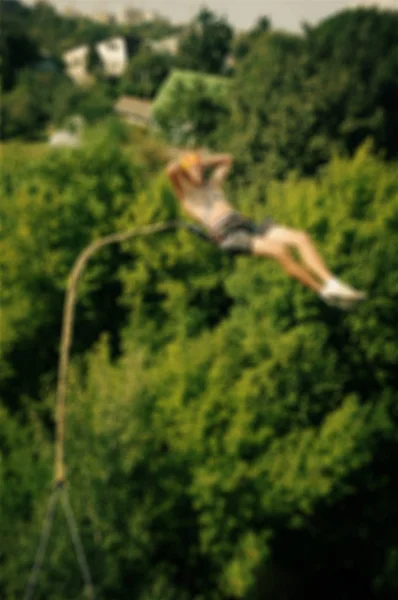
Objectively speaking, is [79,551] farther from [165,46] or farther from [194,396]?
[165,46]

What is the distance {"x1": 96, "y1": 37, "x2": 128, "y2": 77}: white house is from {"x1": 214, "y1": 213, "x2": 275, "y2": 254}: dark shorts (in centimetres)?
5715

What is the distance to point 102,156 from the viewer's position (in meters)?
16.1

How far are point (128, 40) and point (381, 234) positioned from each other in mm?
59980

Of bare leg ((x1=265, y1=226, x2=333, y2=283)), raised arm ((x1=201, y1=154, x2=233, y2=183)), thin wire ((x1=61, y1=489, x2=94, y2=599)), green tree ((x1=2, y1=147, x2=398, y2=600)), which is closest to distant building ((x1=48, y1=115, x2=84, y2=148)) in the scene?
green tree ((x1=2, y1=147, x2=398, y2=600))

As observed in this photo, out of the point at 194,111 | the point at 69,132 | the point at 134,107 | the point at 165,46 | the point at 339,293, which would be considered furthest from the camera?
the point at 165,46

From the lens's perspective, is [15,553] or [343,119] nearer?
[15,553]

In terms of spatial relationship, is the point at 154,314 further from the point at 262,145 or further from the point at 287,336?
the point at 262,145

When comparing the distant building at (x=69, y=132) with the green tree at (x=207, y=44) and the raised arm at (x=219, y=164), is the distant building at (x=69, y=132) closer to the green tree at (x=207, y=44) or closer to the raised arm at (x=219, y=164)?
the green tree at (x=207, y=44)

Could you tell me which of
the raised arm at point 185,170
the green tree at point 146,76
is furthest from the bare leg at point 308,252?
the green tree at point 146,76

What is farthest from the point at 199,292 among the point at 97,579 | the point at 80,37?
the point at 80,37

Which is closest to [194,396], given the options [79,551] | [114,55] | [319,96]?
[79,551]

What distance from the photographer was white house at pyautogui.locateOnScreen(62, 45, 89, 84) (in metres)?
62.8

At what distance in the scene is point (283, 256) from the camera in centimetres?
493

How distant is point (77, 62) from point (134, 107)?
2359 centimetres
